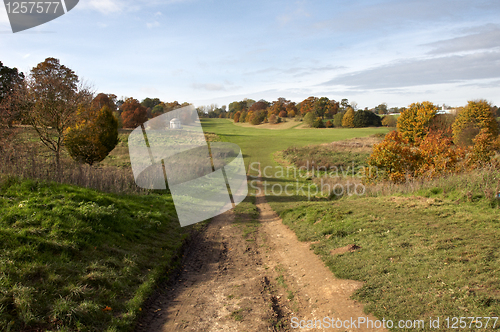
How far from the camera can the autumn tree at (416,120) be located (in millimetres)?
34500

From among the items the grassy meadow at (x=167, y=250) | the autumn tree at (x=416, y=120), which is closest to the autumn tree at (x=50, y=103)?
the grassy meadow at (x=167, y=250)

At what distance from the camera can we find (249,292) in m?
5.60

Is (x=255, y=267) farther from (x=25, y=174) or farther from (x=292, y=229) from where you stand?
(x=25, y=174)

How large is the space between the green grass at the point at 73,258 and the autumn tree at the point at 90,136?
12.8 meters

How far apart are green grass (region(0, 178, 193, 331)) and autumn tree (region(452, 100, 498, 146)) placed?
42064mm

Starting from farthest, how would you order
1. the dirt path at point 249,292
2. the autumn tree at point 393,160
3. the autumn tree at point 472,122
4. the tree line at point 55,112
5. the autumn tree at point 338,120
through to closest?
the autumn tree at point 338,120
the autumn tree at point 472,122
the tree line at point 55,112
the autumn tree at point 393,160
the dirt path at point 249,292

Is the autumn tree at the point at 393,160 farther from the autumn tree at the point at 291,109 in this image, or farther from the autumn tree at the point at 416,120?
the autumn tree at the point at 291,109

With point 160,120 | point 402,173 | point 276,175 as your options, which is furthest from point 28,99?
point 402,173

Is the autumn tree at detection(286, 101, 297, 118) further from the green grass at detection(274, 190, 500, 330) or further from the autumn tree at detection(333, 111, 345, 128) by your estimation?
the green grass at detection(274, 190, 500, 330)

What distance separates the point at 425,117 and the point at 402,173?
81.4 ft

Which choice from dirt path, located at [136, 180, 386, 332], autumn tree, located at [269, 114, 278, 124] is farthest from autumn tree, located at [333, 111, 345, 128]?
dirt path, located at [136, 180, 386, 332]

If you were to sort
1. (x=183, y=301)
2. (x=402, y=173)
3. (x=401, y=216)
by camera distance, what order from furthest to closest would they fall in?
(x=402, y=173), (x=401, y=216), (x=183, y=301)

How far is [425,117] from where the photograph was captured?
3519cm

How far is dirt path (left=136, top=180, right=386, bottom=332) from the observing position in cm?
461
